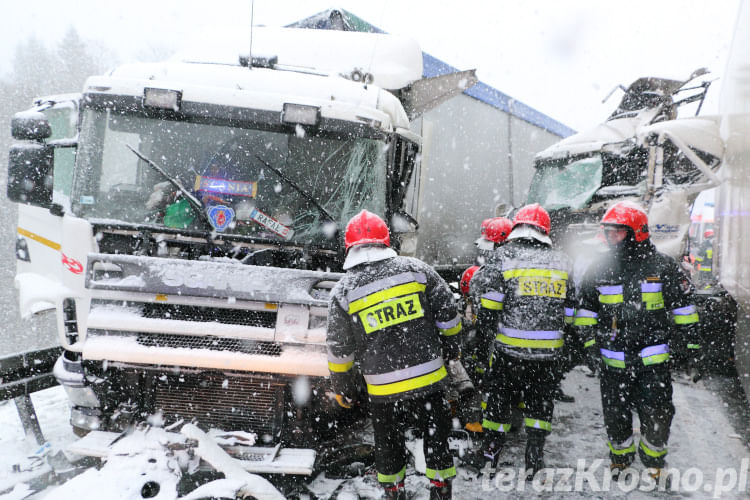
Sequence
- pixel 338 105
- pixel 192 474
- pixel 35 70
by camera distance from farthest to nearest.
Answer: pixel 35 70 → pixel 338 105 → pixel 192 474

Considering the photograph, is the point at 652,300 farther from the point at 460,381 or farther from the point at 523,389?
the point at 460,381

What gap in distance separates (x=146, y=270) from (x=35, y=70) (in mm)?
21563

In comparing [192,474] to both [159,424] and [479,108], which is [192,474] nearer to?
[159,424]

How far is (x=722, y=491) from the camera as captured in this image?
346 cm

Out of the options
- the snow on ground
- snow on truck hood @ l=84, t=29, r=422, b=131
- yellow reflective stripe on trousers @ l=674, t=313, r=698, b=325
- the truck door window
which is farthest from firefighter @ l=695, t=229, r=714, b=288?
the truck door window

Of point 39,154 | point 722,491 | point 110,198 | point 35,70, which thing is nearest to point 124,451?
point 110,198

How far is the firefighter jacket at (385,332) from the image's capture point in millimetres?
2748

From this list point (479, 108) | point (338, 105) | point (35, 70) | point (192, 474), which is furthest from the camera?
point (35, 70)

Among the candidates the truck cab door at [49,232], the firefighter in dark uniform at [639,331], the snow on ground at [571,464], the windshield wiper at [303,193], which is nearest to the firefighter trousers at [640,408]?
the firefighter in dark uniform at [639,331]

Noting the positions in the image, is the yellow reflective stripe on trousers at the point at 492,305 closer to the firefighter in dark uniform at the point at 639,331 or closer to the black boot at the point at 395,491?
the firefighter in dark uniform at the point at 639,331

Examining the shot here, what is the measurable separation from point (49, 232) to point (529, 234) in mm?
3730

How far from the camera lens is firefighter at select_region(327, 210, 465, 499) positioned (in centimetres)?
276

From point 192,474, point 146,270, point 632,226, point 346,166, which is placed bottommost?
point 192,474

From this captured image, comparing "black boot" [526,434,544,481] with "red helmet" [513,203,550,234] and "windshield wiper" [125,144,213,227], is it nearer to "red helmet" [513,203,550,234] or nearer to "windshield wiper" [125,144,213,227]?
"red helmet" [513,203,550,234]
